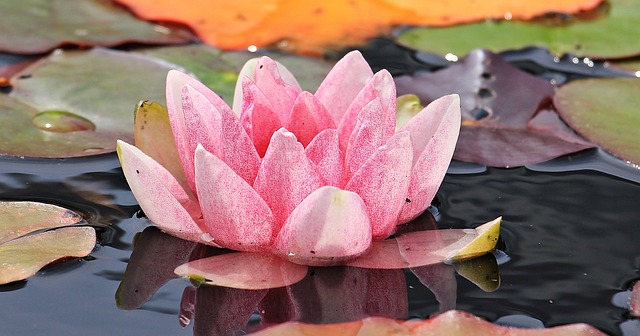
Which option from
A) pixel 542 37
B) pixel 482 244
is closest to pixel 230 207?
pixel 482 244

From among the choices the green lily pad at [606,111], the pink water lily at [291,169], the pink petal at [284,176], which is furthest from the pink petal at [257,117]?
the green lily pad at [606,111]

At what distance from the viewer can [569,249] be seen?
5.56 ft

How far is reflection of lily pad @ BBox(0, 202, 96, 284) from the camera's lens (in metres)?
1.52

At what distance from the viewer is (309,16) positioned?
2830 millimetres

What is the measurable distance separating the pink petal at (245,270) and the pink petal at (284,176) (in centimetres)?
7

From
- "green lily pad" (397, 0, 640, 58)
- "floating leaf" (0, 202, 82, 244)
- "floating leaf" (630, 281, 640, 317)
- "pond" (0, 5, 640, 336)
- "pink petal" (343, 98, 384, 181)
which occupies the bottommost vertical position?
"floating leaf" (630, 281, 640, 317)

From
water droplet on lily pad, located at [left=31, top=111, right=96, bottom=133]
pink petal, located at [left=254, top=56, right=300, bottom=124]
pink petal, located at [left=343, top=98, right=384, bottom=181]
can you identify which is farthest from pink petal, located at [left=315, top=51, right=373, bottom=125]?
water droplet on lily pad, located at [left=31, top=111, right=96, bottom=133]

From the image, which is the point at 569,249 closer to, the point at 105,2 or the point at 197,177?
the point at 197,177

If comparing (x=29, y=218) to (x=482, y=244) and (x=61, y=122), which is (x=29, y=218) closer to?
(x=61, y=122)

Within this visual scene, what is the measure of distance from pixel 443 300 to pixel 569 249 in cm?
33

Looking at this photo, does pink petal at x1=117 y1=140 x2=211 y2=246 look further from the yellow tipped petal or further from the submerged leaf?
the yellow tipped petal

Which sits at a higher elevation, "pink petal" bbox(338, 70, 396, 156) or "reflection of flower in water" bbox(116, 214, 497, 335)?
"pink petal" bbox(338, 70, 396, 156)

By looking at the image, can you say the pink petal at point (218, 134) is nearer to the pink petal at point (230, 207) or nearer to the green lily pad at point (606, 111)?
the pink petal at point (230, 207)

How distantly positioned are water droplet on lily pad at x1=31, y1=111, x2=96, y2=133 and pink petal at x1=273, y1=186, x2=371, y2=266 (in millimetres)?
758
